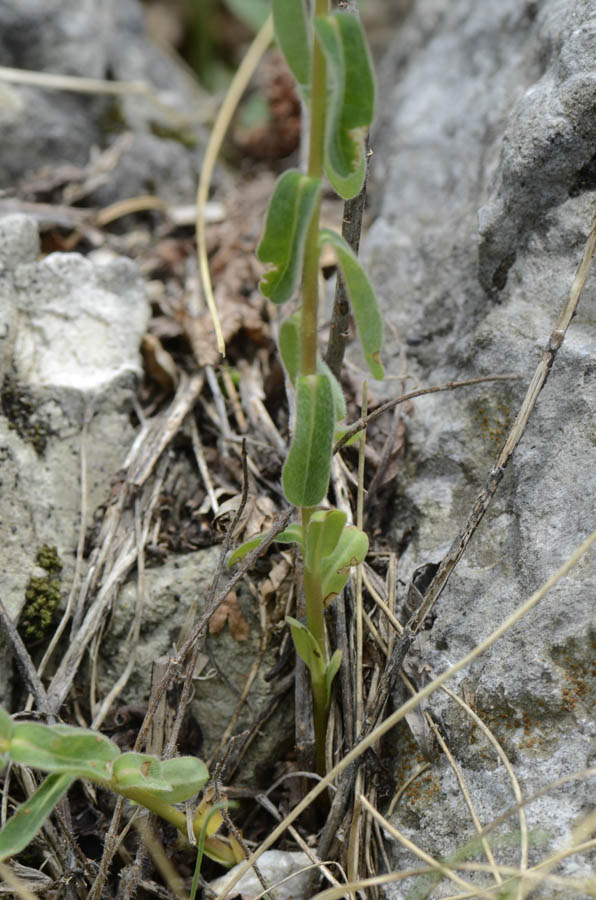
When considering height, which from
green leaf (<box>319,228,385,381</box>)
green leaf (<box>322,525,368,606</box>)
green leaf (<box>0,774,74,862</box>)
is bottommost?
green leaf (<box>0,774,74,862</box>)

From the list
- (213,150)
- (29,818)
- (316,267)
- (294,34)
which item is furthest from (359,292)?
(213,150)

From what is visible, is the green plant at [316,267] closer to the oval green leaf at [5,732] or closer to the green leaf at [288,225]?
the green leaf at [288,225]

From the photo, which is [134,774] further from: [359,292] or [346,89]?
[346,89]

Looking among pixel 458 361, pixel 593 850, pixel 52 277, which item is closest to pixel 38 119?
pixel 52 277

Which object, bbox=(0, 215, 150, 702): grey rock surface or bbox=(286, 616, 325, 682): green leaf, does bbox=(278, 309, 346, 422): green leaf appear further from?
bbox=(0, 215, 150, 702): grey rock surface

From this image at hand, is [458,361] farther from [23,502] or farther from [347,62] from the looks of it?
[23,502]

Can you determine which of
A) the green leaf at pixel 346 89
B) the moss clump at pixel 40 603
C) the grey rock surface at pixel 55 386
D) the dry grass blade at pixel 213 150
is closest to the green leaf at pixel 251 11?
the dry grass blade at pixel 213 150

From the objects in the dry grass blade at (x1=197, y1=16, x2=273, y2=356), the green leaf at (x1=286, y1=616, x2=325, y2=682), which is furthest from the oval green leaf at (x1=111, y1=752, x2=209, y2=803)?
the dry grass blade at (x1=197, y1=16, x2=273, y2=356)
